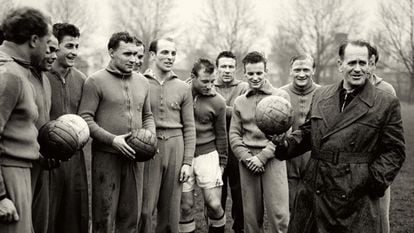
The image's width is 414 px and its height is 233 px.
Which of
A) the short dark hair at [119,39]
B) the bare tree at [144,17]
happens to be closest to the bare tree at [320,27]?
the bare tree at [144,17]

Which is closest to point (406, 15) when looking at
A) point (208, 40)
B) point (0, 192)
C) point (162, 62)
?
point (208, 40)

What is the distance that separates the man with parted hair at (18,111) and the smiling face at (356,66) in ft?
9.54

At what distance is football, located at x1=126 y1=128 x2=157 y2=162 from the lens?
5.20m

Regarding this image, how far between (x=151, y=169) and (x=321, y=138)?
2.38m

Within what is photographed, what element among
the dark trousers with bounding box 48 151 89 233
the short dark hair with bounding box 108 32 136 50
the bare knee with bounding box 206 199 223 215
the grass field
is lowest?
the grass field

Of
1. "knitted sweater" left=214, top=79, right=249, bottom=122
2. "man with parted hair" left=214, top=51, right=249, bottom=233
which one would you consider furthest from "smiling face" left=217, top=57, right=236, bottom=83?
"knitted sweater" left=214, top=79, right=249, bottom=122

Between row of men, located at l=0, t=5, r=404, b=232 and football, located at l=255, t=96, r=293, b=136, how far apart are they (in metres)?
0.22

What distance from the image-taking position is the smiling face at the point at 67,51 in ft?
18.1

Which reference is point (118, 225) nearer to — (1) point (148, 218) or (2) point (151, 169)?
(1) point (148, 218)

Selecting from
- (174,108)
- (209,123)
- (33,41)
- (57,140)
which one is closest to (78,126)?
(57,140)

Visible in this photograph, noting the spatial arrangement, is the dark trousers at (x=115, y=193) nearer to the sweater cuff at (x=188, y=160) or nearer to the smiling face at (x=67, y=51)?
the sweater cuff at (x=188, y=160)

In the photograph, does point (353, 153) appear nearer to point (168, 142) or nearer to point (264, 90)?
point (264, 90)

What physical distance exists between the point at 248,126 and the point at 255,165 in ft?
2.08

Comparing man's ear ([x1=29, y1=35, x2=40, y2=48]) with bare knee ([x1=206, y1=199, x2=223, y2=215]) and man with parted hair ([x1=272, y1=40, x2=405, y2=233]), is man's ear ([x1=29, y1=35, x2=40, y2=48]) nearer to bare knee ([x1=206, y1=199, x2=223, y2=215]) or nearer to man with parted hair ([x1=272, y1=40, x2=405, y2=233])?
man with parted hair ([x1=272, y1=40, x2=405, y2=233])
